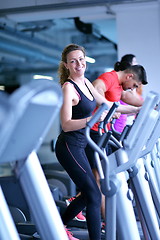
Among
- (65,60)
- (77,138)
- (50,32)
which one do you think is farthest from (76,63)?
(50,32)

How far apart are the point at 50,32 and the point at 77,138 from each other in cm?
990

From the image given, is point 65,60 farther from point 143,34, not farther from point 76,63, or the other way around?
point 143,34

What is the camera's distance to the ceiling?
22.6 feet

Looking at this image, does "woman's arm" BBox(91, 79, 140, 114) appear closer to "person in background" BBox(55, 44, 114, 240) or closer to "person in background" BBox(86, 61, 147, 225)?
"person in background" BBox(86, 61, 147, 225)

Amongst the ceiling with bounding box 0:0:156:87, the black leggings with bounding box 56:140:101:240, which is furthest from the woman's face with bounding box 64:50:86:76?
the ceiling with bounding box 0:0:156:87

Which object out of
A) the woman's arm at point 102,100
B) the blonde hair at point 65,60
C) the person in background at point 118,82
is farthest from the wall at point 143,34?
the blonde hair at point 65,60

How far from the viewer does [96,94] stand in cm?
338

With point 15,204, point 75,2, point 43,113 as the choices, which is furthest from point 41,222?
point 75,2

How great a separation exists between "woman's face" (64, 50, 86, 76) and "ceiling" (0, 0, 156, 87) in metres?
3.39

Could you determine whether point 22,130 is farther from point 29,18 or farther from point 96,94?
point 29,18

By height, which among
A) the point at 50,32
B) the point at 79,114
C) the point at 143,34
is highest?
the point at 50,32

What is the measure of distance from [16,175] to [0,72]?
15.5 metres

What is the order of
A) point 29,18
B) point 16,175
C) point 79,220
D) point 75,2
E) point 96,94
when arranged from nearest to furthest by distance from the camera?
point 16,175, point 96,94, point 79,220, point 75,2, point 29,18

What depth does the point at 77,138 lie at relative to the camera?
3.00 metres
